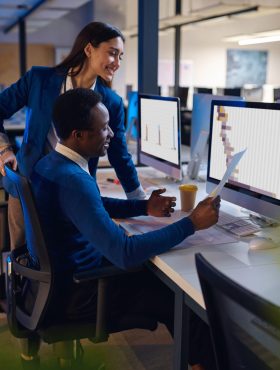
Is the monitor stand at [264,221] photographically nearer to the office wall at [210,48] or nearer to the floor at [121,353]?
the floor at [121,353]

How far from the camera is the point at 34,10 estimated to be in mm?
8383

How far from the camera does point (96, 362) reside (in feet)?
7.26

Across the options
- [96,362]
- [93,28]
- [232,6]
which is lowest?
[96,362]

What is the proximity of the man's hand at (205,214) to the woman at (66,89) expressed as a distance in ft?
2.39

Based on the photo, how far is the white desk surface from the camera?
1300 mm

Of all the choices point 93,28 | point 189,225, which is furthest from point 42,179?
point 93,28

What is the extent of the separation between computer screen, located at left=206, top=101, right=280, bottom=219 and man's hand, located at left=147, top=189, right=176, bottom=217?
0.23 meters

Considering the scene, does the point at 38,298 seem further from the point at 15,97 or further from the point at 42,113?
the point at 15,97

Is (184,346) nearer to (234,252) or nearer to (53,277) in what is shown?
(234,252)

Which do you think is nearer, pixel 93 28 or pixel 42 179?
pixel 42 179

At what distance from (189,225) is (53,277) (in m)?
0.46

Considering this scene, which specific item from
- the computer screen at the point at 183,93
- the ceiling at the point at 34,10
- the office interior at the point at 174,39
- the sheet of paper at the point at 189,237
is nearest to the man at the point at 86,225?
the sheet of paper at the point at 189,237

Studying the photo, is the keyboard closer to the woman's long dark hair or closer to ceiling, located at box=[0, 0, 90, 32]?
the woman's long dark hair

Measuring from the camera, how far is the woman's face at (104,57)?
2.22m
